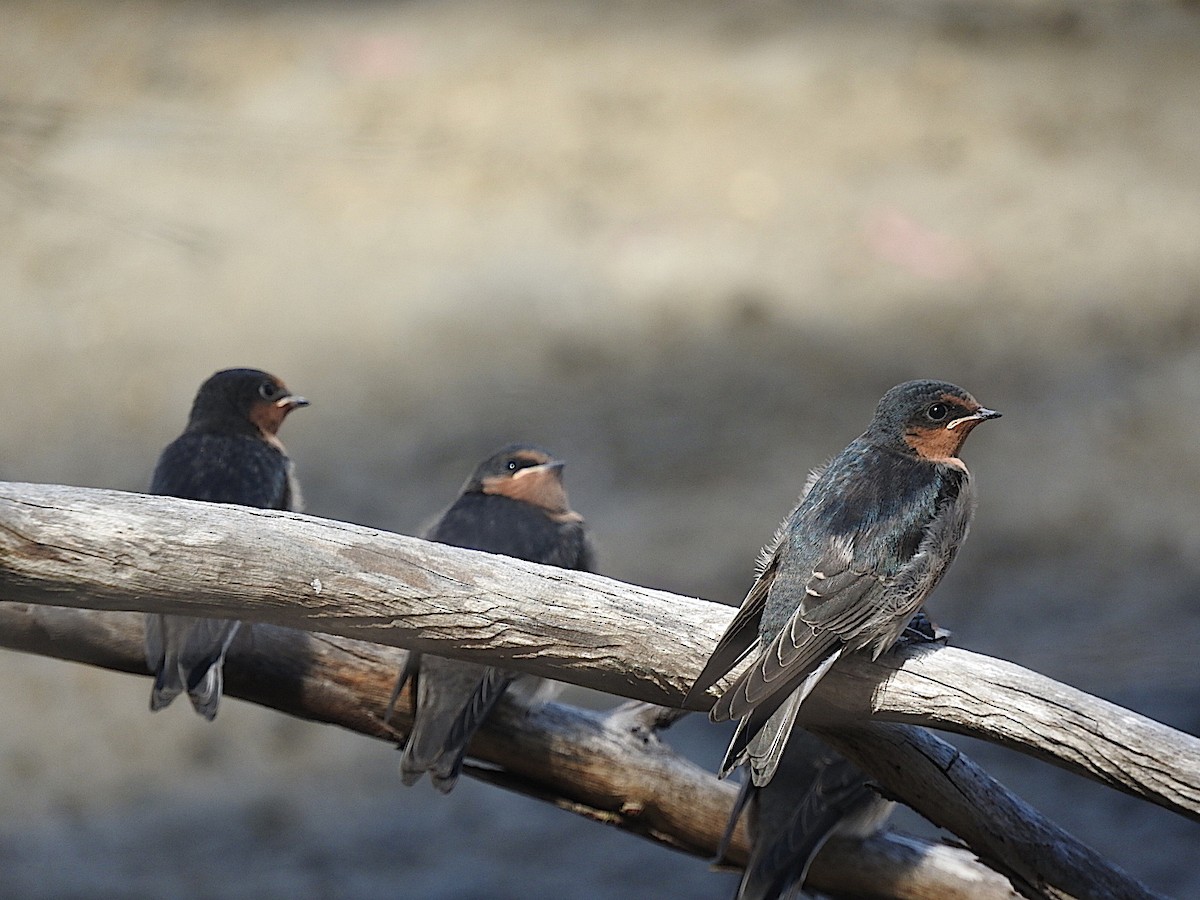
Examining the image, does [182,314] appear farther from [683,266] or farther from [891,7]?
[891,7]

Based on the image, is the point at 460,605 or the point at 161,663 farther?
the point at 161,663

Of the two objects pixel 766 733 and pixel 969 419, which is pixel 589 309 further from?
pixel 766 733

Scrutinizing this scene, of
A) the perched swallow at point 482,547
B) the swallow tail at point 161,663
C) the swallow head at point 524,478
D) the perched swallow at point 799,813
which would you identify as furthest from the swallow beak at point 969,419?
the swallow tail at point 161,663

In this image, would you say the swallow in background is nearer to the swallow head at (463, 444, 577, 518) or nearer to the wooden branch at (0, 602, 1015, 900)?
the wooden branch at (0, 602, 1015, 900)

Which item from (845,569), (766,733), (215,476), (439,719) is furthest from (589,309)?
(766,733)

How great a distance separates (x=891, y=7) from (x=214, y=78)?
3.22 m

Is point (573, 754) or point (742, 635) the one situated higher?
point (742, 635)

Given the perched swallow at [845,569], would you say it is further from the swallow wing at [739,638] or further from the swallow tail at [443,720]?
the swallow tail at [443,720]

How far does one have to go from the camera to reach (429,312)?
636 centimetres

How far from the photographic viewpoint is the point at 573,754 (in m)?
3.09

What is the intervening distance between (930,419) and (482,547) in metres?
1.03

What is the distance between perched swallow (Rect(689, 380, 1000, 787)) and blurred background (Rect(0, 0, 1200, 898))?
8.57ft

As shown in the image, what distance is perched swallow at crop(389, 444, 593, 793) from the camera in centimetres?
290

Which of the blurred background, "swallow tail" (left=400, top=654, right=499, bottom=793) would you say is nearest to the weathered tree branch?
"swallow tail" (left=400, top=654, right=499, bottom=793)
